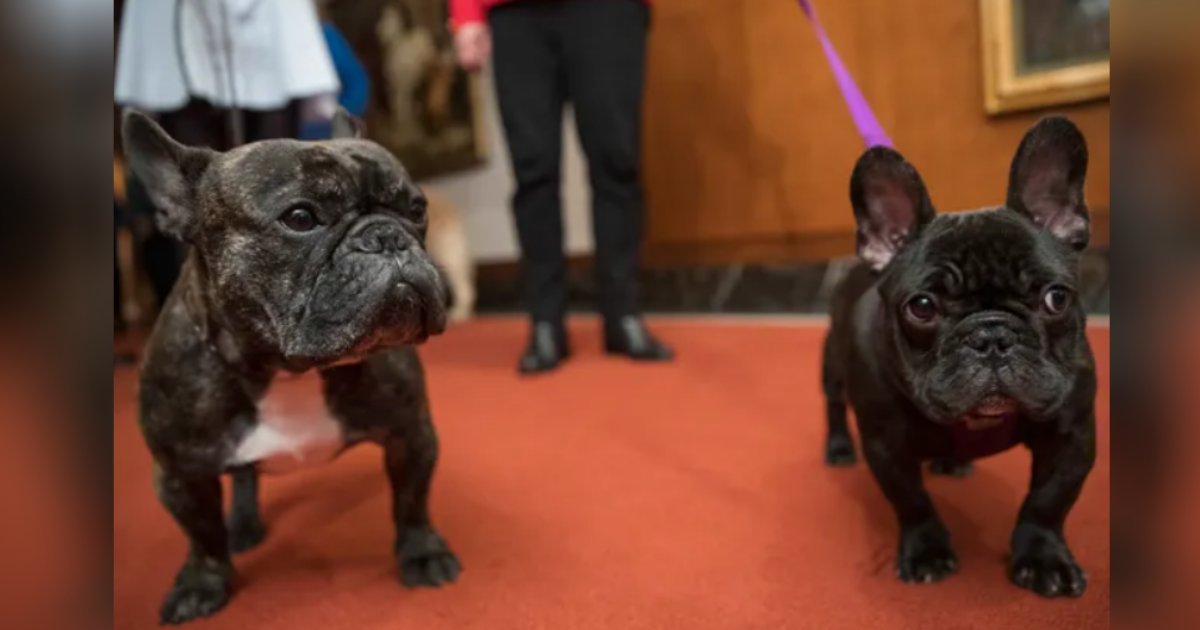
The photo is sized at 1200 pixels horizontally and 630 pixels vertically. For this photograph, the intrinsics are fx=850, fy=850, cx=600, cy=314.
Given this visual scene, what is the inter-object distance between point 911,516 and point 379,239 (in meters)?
0.80

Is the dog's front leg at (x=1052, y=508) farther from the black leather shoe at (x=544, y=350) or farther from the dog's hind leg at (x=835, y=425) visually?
the black leather shoe at (x=544, y=350)

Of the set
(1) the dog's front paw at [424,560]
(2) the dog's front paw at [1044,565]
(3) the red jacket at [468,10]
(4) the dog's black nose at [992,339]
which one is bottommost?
(1) the dog's front paw at [424,560]

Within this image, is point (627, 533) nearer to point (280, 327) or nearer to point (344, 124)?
point (280, 327)

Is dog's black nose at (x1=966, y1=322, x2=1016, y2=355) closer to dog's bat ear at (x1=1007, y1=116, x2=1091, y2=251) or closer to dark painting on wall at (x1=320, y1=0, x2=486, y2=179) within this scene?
dog's bat ear at (x1=1007, y1=116, x2=1091, y2=251)

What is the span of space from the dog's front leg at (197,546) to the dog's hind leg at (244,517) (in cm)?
23

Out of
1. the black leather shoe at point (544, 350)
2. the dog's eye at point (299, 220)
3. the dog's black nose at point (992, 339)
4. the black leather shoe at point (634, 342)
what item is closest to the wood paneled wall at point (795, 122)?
the dog's black nose at point (992, 339)

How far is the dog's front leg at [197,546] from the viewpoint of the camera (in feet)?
3.90

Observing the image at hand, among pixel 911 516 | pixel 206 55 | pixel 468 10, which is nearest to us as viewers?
pixel 911 516

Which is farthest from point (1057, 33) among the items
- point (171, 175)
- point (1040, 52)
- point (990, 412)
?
point (171, 175)

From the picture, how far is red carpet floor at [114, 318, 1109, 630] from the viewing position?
3.59 feet

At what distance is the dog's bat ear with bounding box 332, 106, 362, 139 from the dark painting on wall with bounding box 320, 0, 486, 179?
3.59m

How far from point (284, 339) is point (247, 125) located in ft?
2.51

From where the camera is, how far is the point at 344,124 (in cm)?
142

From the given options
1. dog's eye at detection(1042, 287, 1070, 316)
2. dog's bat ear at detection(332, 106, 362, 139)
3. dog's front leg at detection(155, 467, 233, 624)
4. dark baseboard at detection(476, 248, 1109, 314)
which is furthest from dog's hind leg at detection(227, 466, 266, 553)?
dark baseboard at detection(476, 248, 1109, 314)
